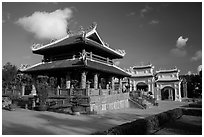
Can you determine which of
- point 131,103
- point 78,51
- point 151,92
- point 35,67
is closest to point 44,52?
point 35,67

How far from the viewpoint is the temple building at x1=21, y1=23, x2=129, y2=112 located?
18234 mm

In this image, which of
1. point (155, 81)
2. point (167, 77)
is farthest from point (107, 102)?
point (167, 77)

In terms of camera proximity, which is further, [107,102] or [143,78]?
[143,78]

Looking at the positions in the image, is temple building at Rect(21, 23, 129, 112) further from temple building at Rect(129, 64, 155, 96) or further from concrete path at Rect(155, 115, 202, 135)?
temple building at Rect(129, 64, 155, 96)

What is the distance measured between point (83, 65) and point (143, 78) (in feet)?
91.1

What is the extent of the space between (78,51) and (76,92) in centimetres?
487

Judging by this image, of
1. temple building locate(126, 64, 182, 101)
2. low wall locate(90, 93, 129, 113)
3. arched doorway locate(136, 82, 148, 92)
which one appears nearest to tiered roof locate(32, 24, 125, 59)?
low wall locate(90, 93, 129, 113)

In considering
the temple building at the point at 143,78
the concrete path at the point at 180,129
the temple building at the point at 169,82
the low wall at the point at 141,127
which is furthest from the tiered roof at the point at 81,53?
the temple building at the point at 169,82

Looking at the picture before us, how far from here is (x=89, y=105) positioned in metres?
16.5

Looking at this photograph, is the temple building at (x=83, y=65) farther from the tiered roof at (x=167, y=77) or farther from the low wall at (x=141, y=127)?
the tiered roof at (x=167, y=77)

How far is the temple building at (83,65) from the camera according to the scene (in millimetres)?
18234

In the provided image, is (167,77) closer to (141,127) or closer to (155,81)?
(155,81)

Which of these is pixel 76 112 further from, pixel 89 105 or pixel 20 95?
pixel 20 95

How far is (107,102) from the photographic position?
20.2m
